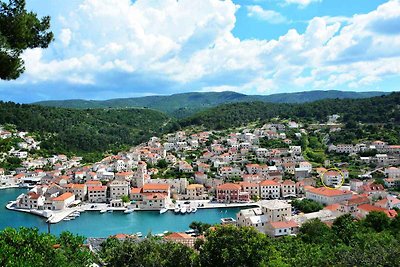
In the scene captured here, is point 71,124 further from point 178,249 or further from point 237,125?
point 178,249

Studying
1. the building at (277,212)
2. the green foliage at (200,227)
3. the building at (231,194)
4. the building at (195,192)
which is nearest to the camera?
the green foliage at (200,227)

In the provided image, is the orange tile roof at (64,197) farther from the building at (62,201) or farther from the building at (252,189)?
the building at (252,189)

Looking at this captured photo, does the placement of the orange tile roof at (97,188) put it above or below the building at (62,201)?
above

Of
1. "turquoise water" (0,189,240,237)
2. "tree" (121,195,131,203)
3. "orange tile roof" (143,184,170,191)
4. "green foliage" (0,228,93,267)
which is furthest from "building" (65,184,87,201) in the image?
"green foliage" (0,228,93,267)

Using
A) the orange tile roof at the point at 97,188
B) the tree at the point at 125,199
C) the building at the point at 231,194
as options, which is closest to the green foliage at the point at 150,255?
the building at the point at 231,194

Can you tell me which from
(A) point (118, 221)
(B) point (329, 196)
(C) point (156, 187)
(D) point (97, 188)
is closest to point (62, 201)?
(D) point (97, 188)

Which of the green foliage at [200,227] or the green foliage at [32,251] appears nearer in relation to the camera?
the green foliage at [32,251]

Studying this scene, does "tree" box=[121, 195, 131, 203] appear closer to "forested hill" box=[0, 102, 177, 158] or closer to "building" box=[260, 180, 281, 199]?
"building" box=[260, 180, 281, 199]

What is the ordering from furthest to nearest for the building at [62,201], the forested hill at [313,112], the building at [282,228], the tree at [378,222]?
the forested hill at [313,112] < the building at [62,201] < the building at [282,228] < the tree at [378,222]
